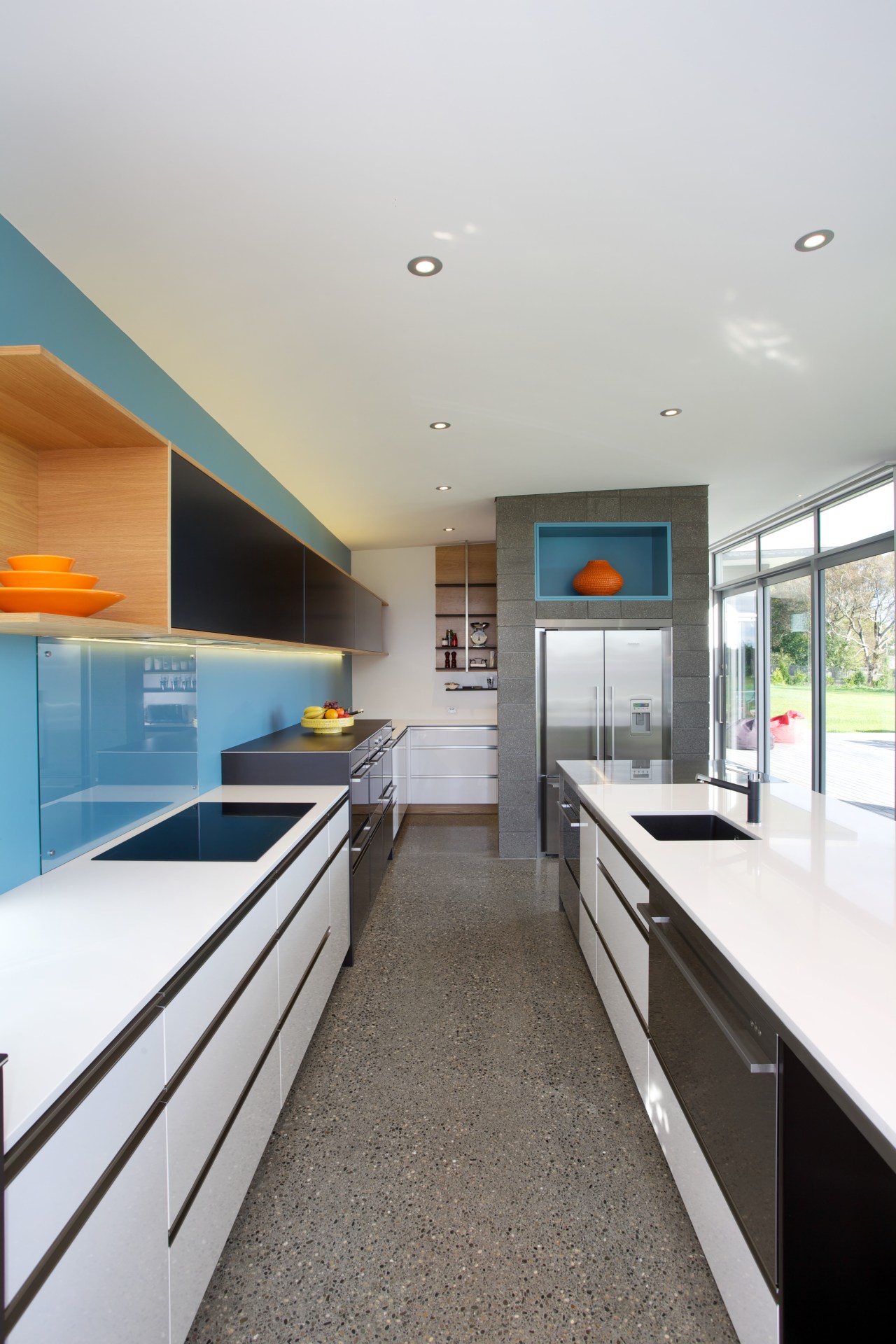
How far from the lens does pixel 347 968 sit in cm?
299

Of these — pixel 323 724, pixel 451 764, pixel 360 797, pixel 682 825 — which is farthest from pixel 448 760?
pixel 682 825

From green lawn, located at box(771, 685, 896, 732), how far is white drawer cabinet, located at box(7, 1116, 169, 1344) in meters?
4.45

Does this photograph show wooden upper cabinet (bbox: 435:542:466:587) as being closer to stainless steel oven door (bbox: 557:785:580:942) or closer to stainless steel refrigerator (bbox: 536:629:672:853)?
stainless steel refrigerator (bbox: 536:629:672:853)

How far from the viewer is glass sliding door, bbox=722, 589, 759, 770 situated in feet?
19.8

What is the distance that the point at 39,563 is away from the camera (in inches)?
53.8

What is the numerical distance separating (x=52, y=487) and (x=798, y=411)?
10.6 ft

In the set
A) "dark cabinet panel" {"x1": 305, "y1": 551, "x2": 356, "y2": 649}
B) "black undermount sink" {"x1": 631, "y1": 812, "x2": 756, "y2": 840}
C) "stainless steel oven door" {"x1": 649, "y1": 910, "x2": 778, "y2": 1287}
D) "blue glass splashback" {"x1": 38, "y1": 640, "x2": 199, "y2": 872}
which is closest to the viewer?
"stainless steel oven door" {"x1": 649, "y1": 910, "x2": 778, "y2": 1287}

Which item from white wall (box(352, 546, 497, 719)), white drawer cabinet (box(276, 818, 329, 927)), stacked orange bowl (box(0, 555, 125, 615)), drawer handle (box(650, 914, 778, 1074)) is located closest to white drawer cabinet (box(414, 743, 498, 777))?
white wall (box(352, 546, 497, 719))

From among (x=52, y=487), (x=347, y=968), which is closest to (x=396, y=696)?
(x=347, y=968)

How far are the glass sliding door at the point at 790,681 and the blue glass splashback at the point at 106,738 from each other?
460 centimetres

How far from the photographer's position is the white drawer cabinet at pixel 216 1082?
120 cm

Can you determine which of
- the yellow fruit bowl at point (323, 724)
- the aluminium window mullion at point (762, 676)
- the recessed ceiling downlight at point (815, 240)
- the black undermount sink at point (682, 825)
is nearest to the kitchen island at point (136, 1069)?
the black undermount sink at point (682, 825)

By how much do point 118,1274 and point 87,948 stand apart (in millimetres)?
524

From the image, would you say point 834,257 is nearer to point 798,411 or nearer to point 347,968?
point 798,411
